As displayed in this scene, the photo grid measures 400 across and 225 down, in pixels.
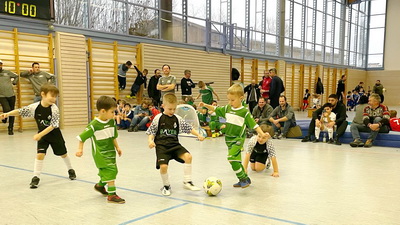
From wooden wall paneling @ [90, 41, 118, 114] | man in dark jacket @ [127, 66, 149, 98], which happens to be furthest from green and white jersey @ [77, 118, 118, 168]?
man in dark jacket @ [127, 66, 149, 98]

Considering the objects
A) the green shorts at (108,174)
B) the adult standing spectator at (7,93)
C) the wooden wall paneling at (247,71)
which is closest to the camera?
the green shorts at (108,174)

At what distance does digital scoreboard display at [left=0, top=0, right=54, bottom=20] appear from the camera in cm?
967

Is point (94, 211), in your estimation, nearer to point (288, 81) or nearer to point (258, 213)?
point (258, 213)

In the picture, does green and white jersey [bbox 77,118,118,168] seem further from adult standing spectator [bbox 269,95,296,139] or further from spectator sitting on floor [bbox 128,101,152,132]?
spectator sitting on floor [bbox 128,101,152,132]

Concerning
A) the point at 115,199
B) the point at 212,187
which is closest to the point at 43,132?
the point at 115,199

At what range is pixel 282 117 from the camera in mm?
9398

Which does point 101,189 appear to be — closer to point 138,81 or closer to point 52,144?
point 52,144

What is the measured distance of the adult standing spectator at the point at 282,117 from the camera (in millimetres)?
9219

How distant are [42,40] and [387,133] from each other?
10.2m

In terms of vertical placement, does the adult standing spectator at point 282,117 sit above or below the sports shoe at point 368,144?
above

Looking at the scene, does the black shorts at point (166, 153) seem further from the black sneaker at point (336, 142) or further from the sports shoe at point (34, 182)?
the black sneaker at point (336, 142)

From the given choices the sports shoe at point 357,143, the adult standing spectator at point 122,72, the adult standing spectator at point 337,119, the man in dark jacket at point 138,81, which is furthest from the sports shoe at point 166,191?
the man in dark jacket at point 138,81

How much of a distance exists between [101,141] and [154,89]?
8.81m

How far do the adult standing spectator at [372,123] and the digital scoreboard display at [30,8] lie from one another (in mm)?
9154
